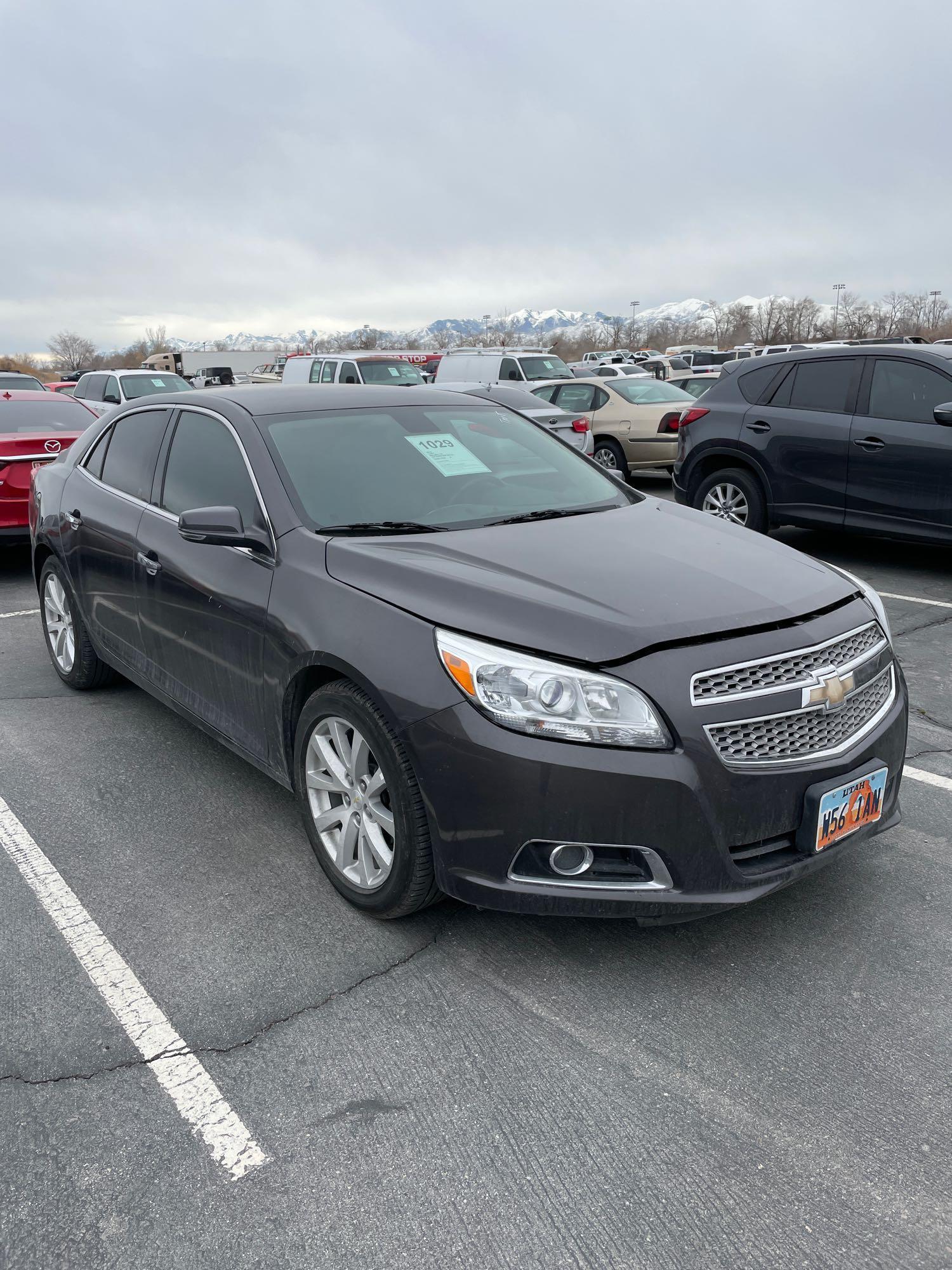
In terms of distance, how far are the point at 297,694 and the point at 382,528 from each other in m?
0.65

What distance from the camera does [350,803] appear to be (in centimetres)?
315

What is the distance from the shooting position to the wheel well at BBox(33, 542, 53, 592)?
18.3 feet

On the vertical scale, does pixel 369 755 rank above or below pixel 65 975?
above

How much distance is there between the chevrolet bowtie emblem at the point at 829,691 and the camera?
9.16 ft

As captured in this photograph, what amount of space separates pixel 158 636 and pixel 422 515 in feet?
4.46

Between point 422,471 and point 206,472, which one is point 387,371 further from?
point 422,471

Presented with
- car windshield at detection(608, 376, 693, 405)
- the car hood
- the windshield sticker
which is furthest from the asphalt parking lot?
car windshield at detection(608, 376, 693, 405)

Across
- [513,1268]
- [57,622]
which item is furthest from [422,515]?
[57,622]

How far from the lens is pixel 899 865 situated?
11.4ft

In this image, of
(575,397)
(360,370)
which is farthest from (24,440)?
(360,370)

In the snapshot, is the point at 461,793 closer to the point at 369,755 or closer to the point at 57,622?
the point at 369,755

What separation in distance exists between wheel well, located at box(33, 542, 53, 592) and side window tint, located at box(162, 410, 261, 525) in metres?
1.61

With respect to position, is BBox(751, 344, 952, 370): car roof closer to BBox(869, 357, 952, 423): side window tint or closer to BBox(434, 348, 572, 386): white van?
BBox(869, 357, 952, 423): side window tint

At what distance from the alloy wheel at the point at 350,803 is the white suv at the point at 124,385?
1562cm
